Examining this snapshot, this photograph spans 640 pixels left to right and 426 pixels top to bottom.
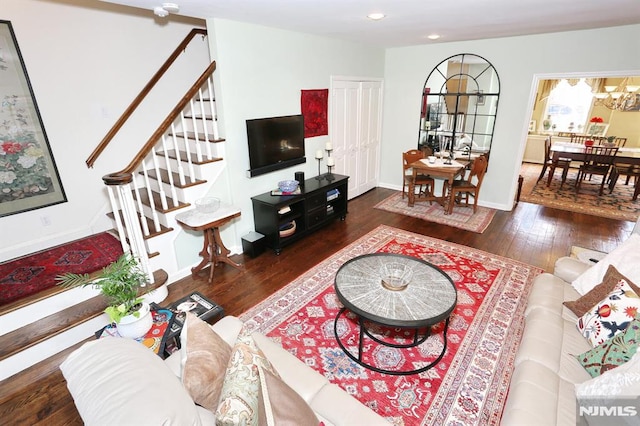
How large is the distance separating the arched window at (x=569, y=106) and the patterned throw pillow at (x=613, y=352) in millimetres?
8514

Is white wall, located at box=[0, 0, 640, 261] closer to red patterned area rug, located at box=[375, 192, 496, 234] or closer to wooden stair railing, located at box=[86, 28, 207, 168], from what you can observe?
wooden stair railing, located at box=[86, 28, 207, 168]

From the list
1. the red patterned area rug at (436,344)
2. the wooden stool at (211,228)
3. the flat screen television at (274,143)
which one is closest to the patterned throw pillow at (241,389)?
the red patterned area rug at (436,344)

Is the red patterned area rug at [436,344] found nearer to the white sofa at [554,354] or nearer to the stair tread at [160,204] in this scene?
the white sofa at [554,354]

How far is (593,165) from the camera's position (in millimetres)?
5719

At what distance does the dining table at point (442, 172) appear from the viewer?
4704 millimetres

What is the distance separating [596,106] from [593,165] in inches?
120

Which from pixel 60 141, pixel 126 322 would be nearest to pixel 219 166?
pixel 60 141

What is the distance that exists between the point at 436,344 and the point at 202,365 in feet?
5.91

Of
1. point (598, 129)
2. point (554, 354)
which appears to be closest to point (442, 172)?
point (554, 354)

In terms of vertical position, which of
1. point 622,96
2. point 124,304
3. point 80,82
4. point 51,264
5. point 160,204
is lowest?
point 51,264

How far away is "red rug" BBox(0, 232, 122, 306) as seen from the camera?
2.52 metres

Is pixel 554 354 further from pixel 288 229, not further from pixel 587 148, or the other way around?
pixel 587 148

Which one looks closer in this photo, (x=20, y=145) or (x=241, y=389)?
(x=241, y=389)

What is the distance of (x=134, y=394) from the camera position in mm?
955
